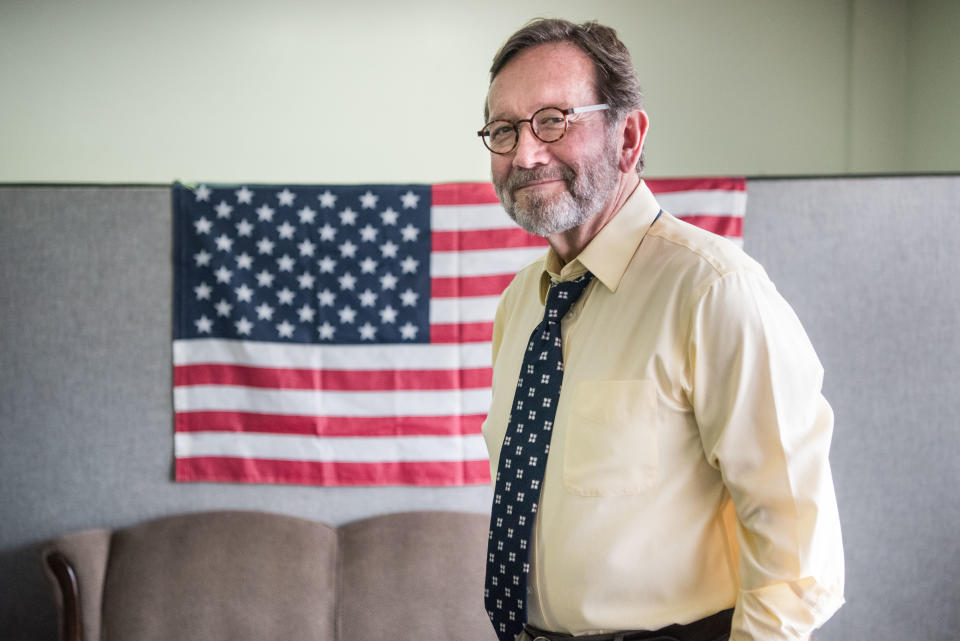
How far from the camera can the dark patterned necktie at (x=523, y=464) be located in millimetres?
1090

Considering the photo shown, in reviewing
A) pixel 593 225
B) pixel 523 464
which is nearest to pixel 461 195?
pixel 593 225

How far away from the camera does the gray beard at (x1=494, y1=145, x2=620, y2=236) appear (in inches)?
43.2

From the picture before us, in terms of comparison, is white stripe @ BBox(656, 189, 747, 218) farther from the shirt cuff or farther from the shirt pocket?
the shirt cuff

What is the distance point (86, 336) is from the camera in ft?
8.34

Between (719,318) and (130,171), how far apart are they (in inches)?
111

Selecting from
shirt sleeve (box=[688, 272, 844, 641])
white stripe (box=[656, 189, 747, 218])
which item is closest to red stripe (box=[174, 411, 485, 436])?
white stripe (box=[656, 189, 747, 218])

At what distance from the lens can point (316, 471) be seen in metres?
2.55

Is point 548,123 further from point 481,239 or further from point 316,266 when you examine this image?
point 316,266

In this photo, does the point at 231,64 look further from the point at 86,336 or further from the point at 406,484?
the point at 406,484

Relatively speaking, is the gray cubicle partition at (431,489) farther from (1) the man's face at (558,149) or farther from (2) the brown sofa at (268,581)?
(1) the man's face at (558,149)

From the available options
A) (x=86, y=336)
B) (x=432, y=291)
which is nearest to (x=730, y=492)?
(x=432, y=291)

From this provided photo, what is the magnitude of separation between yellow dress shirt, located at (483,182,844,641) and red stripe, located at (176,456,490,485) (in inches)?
57.7

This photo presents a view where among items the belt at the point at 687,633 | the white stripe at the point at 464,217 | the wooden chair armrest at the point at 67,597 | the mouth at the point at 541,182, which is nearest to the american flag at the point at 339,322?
the white stripe at the point at 464,217

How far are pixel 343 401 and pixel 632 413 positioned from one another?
170cm
